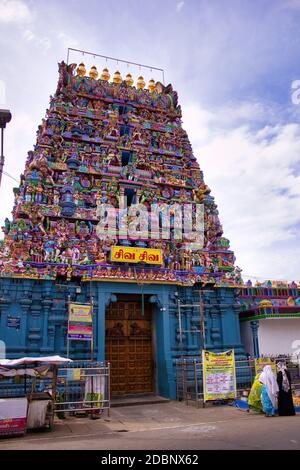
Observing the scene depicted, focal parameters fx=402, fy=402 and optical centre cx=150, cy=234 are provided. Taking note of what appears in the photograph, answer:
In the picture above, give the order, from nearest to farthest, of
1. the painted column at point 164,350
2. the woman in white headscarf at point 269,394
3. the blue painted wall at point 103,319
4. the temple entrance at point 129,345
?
the woman in white headscarf at point 269,394
the blue painted wall at point 103,319
the painted column at point 164,350
the temple entrance at point 129,345

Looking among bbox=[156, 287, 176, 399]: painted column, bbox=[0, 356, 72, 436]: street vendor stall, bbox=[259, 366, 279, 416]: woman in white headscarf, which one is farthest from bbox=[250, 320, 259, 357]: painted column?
bbox=[0, 356, 72, 436]: street vendor stall

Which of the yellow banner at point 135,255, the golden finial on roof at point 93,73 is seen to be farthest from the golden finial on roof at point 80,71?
the yellow banner at point 135,255

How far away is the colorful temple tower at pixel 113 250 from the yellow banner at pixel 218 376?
91.5 inches

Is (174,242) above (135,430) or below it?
above

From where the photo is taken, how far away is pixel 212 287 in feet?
68.6

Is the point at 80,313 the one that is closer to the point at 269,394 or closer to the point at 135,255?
the point at 135,255

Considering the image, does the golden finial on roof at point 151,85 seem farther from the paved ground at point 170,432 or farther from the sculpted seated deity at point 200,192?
the paved ground at point 170,432

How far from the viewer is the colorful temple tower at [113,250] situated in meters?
17.7

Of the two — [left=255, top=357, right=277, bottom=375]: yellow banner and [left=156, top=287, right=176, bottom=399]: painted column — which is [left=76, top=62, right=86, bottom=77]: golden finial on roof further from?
[left=255, top=357, right=277, bottom=375]: yellow banner

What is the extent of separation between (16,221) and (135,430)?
10.9m

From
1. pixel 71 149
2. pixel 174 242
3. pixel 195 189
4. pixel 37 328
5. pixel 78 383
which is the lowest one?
pixel 78 383

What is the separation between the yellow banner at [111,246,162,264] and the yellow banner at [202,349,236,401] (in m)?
5.45

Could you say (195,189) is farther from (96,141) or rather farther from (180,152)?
(96,141)
